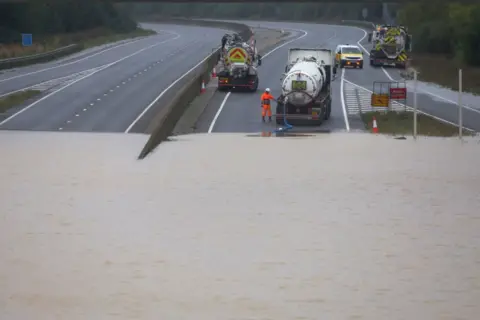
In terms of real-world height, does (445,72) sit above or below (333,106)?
below

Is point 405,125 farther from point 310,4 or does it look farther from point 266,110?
point 310,4

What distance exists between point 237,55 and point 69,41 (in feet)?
139

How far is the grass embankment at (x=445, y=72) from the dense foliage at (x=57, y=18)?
75.5 feet

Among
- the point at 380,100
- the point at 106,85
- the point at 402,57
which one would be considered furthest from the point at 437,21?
the point at 380,100

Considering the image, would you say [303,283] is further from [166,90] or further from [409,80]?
[409,80]

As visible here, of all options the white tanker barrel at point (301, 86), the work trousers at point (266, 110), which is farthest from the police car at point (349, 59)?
the work trousers at point (266, 110)

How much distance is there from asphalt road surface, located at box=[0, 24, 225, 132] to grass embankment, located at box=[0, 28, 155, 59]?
377 cm

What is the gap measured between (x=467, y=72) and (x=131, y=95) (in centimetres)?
2325

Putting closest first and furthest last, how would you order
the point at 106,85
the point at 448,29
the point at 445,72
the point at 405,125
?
the point at 405,125 < the point at 106,85 < the point at 445,72 < the point at 448,29

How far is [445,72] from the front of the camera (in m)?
65.8

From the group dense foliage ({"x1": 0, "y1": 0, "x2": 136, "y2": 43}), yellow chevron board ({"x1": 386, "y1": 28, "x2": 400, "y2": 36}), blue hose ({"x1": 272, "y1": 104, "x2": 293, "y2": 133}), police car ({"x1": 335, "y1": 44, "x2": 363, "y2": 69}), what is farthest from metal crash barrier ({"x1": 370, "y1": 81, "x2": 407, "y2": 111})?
dense foliage ({"x1": 0, "y1": 0, "x2": 136, "y2": 43})

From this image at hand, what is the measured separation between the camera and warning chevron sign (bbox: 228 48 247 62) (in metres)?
51.6

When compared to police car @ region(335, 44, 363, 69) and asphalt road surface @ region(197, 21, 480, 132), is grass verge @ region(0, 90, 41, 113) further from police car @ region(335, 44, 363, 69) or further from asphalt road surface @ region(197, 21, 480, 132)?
police car @ region(335, 44, 363, 69)

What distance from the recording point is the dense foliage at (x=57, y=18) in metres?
82.1
